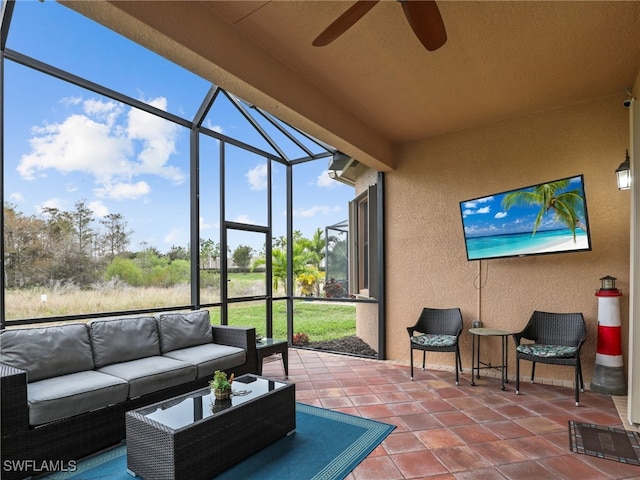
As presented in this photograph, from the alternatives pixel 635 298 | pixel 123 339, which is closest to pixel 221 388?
pixel 123 339

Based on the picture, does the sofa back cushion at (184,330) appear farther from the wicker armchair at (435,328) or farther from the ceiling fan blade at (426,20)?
the ceiling fan blade at (426,20)

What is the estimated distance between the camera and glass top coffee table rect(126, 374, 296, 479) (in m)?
2.16

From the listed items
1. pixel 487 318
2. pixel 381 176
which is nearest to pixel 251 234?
pixel 381 176

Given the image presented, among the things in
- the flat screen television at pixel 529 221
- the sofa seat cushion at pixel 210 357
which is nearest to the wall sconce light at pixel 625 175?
the flat screen television at pixel 529 221

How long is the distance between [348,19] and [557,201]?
3067 millimetres

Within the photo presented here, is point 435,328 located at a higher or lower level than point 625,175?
lower

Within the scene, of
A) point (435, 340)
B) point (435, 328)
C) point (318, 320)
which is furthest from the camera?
point (318, 320)

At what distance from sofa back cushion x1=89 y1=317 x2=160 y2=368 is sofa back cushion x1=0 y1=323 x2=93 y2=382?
0.30 ft

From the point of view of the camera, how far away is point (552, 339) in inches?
163

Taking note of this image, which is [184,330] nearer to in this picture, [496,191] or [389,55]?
[389,55]

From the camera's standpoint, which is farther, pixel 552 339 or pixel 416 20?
pixel 552 339

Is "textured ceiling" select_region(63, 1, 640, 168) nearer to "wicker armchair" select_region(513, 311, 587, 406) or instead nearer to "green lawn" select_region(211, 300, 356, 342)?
"wicker armchair" select_region(513, 311, 587, 406)

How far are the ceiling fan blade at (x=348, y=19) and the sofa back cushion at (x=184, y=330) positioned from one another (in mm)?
3116

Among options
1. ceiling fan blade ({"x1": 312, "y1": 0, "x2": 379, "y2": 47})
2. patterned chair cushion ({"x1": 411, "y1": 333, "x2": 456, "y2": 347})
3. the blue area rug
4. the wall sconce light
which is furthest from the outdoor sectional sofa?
the wall sconce light
